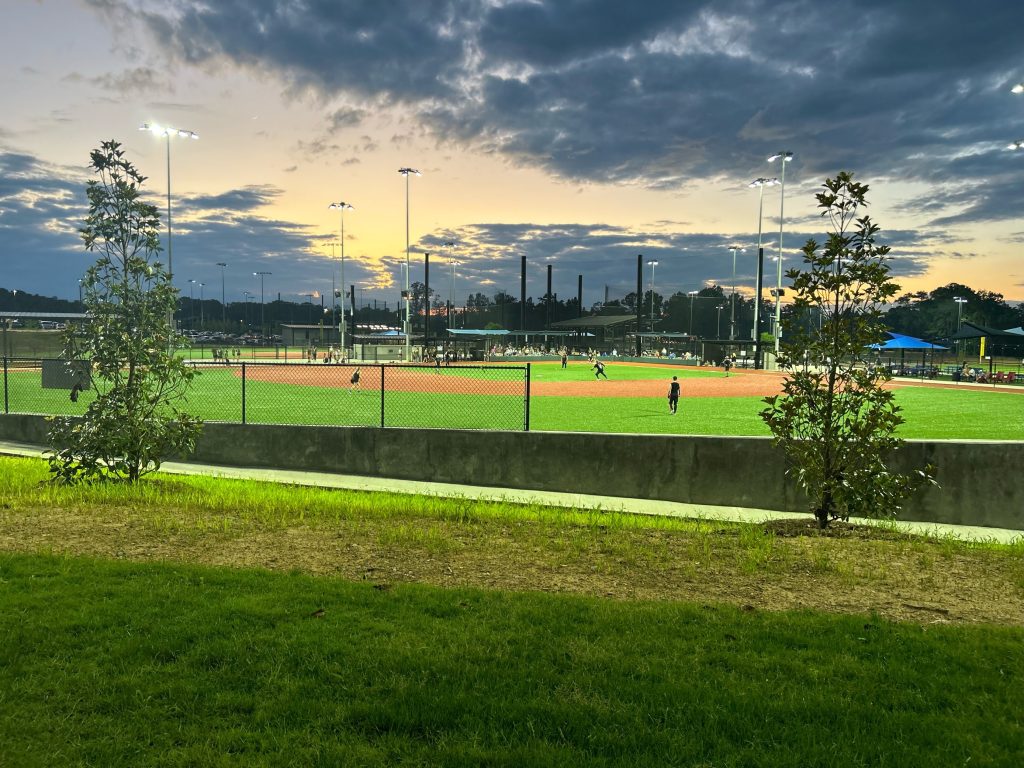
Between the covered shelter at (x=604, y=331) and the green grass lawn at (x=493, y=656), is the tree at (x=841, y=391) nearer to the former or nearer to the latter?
the green grass lawn at (x=493, y=656)

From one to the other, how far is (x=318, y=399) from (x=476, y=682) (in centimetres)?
2400

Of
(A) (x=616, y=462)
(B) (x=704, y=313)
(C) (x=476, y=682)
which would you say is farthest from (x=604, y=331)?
(C) (x=476, y=682)

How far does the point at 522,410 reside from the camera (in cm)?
2428

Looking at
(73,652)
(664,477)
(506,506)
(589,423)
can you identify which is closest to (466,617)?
(73,652)

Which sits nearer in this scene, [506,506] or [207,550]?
[207,550]

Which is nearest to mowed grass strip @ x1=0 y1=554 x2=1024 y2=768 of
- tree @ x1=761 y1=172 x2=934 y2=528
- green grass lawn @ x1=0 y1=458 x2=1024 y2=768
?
green grass lawn @ x1=0 y1=458 x2=1024 y2=768

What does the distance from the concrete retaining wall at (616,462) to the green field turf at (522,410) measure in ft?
11.4

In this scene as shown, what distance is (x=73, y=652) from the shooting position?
14.5 ft

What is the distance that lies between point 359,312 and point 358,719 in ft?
557

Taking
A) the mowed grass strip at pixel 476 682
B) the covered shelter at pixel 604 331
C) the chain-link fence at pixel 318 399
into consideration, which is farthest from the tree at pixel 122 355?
the covered shelter at pixel 604 331

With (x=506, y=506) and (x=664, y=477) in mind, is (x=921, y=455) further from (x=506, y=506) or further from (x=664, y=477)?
(x=506, y=506)

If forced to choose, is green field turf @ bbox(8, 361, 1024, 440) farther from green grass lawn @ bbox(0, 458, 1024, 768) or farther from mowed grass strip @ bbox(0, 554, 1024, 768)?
mowed grass strip @ bbox(0, 554, 1024, 768)

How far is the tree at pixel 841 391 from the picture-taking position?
28.3 ft

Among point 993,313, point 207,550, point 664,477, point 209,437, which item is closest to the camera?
point 207,550
